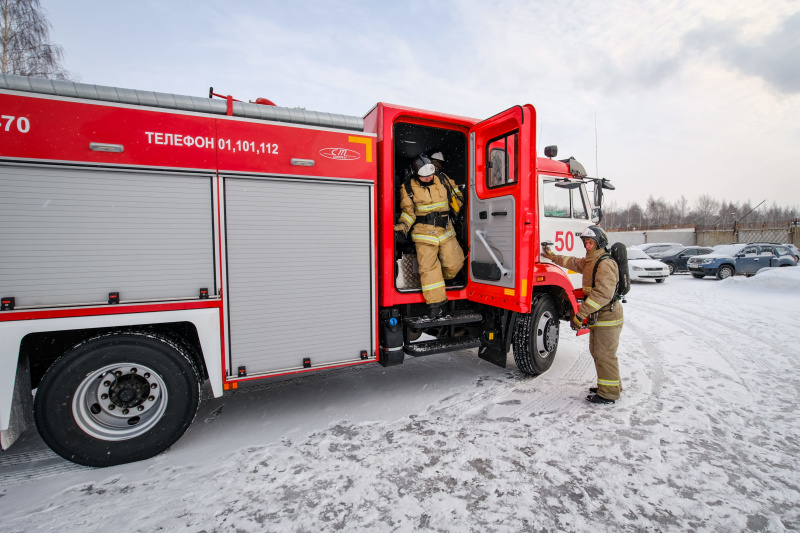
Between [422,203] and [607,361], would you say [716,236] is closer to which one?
[607,361]

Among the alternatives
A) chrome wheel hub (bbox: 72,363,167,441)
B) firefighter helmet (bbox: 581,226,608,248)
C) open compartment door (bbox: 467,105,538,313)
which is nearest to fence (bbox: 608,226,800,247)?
firefighter helmet (bbox: 581,226,608,248)

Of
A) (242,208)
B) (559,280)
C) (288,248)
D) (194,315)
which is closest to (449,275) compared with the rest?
(559,280)

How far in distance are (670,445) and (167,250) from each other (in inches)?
173

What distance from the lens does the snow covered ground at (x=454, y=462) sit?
2.45 meters

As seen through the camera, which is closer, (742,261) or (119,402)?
(119,402)

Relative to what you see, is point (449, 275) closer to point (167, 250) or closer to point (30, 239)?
point (167, 250)

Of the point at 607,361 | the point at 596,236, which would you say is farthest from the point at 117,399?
the point at 596,236

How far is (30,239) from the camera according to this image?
2740mm

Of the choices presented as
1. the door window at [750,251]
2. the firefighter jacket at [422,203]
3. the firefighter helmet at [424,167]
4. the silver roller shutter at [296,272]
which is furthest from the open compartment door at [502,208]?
the door window at [750,251]

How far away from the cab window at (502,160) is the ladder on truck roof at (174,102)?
1.61 metres

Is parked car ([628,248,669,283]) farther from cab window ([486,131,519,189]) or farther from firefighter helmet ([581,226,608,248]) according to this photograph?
cab window ([486,131,519,189])

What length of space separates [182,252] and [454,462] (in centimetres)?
270

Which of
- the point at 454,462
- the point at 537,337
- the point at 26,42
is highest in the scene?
the point at 26,42

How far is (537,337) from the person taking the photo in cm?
490
